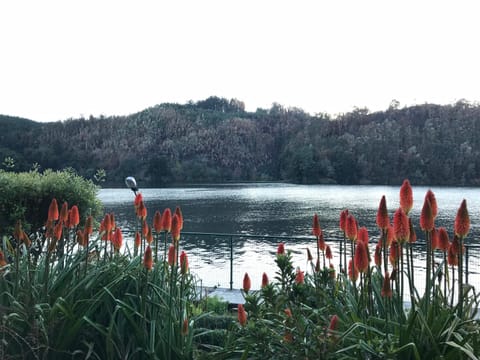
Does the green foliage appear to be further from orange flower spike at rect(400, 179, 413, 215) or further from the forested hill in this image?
the forested hill

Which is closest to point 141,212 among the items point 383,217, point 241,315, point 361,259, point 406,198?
point 241,315

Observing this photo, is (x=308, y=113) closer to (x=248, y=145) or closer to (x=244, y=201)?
(x=248, y=145)

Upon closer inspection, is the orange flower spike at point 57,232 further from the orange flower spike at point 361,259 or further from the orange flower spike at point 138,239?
the orange flower spike at point 361,259

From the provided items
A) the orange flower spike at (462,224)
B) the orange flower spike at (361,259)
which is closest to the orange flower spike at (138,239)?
the orange flower spike at (361,259)

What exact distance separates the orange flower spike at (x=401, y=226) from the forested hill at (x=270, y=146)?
8796 cm

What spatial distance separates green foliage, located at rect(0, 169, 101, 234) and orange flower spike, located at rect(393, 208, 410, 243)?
276 inches

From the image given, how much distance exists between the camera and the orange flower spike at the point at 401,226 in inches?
94.5

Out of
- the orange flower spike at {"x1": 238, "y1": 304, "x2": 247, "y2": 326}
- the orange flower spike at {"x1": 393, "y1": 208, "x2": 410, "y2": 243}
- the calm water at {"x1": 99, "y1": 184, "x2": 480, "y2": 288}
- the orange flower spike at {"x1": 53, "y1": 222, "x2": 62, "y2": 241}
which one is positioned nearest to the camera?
the orange flower spike at {"x1": 393, "y1": 208, "x2": 410, "y2": 243}

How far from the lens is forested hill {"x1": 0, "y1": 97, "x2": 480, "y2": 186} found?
320ft

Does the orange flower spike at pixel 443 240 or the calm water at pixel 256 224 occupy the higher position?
the orange flower spike at pixel 443 240

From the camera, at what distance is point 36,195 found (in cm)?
831

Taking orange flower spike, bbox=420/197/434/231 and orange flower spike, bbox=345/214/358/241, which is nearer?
orange flower spike, bbox=420/197/434/231

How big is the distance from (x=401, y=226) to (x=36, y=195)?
745 centimetres

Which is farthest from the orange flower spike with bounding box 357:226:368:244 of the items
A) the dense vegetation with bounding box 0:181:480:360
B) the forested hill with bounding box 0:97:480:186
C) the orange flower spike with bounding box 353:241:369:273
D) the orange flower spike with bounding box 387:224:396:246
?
the forested hill with bounding box 0:97:480:186
